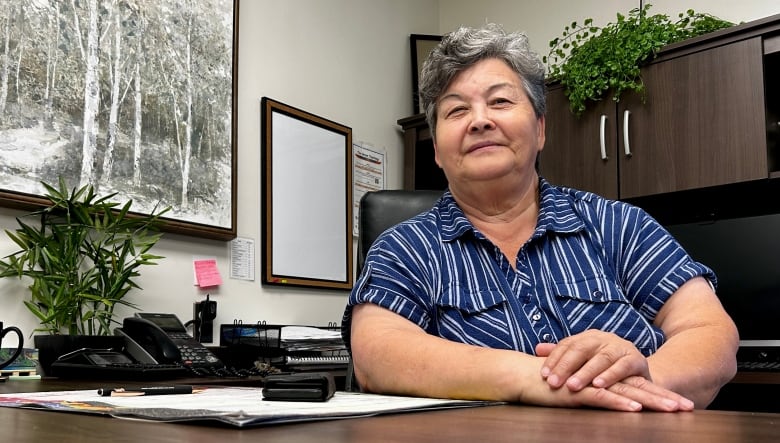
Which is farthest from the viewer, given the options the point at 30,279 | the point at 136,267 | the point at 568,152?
the point at 568,152

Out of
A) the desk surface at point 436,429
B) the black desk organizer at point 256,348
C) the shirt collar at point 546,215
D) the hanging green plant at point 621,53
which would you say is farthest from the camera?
the hanging green plant at point 621,53

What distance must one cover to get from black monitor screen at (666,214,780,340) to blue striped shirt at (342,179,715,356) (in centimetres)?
127

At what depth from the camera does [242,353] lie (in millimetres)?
2188

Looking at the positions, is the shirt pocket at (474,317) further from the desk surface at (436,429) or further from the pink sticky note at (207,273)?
the pink sticky note at (207,273)

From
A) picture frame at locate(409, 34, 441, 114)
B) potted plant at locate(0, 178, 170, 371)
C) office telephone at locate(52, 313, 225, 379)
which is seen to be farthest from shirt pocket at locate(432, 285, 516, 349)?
picture frame at locate(409, 34, 441, 114)

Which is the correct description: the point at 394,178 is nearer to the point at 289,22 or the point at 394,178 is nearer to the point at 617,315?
the point at 289,22

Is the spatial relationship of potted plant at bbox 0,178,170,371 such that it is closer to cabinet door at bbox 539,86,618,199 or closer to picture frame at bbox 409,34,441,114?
cabinet door at bbox 539,86,618,199

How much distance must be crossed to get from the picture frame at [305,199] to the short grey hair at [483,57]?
1216 millimetres

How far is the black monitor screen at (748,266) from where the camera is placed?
237 centimetres

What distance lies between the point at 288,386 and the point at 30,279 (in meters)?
1.31

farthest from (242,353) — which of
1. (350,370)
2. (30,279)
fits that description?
(350,370)

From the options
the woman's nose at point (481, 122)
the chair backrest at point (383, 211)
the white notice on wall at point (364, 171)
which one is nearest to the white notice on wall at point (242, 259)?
the white notice on wall at point (364, 171)

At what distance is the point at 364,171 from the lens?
10.0 feet

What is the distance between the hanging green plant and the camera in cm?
255
